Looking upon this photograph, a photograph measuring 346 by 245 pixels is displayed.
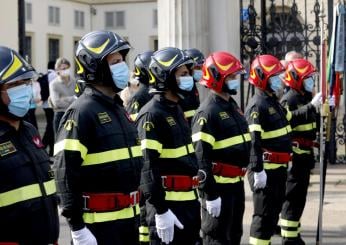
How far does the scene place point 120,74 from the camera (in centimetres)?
548

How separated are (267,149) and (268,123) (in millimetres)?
270

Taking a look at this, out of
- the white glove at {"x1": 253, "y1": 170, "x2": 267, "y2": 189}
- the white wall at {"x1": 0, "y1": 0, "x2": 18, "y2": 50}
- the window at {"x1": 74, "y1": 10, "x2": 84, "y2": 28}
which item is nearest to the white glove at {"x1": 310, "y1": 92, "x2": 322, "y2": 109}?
the white glove at {"x1": 253, "y1": 170, "x2": 267, "y2": 189}

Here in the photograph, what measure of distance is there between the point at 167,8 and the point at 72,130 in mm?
9013

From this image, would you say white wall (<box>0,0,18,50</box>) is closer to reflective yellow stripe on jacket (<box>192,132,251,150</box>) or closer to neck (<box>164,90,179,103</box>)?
reflective yellow stripe on jacket (<box>192,132,251,150</box>)

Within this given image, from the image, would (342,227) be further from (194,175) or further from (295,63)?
(194,175)

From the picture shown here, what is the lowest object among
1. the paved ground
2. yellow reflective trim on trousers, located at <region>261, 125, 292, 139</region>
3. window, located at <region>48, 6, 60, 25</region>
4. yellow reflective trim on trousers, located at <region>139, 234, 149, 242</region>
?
the paved ground

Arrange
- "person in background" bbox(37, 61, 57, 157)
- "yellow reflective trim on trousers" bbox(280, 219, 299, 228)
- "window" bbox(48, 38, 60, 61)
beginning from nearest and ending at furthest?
"yellow reflective trim on trousers" bbox(280, 219, 299, 228) → "person in background" bbox(37, 61, 57, 157) → "window" bbox(48, 38, 60, 61)

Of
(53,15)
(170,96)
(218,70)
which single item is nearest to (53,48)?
(53,15)

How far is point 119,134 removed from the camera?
5.37 metres

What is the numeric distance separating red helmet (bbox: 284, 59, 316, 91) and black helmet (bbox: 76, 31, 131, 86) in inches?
176

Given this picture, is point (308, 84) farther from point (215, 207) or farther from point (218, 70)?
point (215, 207)

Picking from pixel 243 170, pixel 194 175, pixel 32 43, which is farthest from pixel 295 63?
pixel 32 43

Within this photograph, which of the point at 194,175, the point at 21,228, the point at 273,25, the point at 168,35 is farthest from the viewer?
the point at 273,25

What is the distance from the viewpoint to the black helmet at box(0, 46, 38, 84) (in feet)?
14.8
